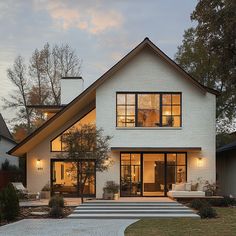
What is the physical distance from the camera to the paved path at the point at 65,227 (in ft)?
46.0

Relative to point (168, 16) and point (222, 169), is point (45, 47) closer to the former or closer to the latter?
point (222, 169)

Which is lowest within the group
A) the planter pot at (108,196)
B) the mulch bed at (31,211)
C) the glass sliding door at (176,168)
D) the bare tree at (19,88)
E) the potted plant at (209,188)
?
the mulch bed at (31,211)

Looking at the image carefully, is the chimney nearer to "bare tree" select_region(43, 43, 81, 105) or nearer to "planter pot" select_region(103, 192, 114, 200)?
"planter pot" select_region(103, 192, 114, 200)

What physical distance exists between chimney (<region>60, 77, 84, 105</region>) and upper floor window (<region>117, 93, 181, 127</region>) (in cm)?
552

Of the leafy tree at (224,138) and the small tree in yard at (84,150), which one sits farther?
the leafy tree at (224,138)

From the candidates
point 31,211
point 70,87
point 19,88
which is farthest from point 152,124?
point 19,88

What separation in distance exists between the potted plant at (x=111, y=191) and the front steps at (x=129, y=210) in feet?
5.68

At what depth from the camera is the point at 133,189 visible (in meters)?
25.9

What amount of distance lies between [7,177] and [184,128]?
11895 millimetres

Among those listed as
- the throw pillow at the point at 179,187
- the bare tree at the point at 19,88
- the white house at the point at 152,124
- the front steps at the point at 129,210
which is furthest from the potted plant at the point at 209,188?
the bare tree at the point at 19,88

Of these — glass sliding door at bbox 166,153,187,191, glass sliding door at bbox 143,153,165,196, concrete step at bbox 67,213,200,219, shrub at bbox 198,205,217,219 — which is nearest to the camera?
shrub at bbox 198,205,217,219

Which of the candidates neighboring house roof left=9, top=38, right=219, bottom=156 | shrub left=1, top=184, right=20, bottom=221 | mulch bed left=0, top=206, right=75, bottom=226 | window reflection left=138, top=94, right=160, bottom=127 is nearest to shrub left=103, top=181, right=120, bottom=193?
window reflection left=138, top=94, right=160, bottom=127

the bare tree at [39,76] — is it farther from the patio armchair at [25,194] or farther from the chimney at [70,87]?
the patio armchair at [25,194]

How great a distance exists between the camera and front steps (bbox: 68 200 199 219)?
18344 millimetres
